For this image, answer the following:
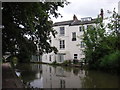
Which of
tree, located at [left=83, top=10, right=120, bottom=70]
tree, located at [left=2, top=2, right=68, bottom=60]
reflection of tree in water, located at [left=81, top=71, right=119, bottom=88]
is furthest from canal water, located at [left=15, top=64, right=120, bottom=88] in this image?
tree, located at [left=83, top=10, right=120, bottom=70]

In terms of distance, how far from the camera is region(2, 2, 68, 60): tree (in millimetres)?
9690

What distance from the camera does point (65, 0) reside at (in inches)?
445

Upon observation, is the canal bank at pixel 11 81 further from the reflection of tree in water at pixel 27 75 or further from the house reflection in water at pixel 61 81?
the house reflection in water at pixel 61 81

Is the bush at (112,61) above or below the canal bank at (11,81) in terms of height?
above

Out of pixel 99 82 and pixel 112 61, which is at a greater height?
pixel 112 61

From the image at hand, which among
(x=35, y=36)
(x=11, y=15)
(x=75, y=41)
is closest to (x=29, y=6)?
(x=11, y=15)

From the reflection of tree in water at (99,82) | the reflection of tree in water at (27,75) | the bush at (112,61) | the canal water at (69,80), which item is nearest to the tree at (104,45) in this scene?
the bush at (112,61)

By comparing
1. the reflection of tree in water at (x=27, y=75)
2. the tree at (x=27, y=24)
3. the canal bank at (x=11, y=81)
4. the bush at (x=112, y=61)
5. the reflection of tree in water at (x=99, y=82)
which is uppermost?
the tree at (x=27, y=24)

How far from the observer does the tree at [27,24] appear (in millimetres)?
9690

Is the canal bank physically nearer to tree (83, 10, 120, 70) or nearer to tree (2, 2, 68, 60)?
tree (2, 2, 68, 60)

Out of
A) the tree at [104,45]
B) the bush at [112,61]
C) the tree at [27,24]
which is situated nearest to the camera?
the tree at [27,24]

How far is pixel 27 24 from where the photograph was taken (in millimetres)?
11469

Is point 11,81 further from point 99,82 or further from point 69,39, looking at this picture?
point 69,39

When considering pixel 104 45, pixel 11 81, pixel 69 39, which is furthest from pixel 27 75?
pixel 69 39
